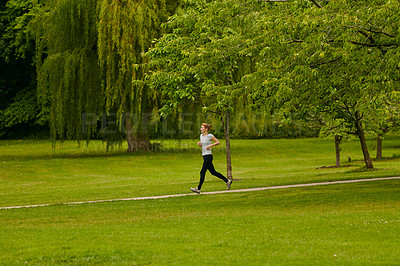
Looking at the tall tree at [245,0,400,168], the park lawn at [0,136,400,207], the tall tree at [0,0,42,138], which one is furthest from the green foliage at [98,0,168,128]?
the tall tree at [245,0,400,168]

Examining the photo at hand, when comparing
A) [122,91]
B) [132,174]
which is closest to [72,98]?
[122,91]

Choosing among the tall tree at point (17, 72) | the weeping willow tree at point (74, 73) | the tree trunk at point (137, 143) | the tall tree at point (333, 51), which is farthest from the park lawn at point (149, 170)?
the tall tree at point (333, 51)

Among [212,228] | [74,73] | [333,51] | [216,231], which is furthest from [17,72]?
[216,231]

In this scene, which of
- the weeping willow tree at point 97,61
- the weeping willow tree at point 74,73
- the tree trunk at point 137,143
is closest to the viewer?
the weeping willow tree at point 97,61

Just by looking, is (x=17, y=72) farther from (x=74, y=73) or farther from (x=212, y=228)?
(x=212, y=228)

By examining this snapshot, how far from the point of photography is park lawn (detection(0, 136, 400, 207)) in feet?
73.8

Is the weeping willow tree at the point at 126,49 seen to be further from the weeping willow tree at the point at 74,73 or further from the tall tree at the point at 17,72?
the tall tree at the point at 17,72

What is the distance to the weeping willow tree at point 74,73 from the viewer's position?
118 feet

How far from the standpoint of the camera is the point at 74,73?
3584 cm

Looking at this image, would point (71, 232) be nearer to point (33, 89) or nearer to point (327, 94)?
point (327, 94)

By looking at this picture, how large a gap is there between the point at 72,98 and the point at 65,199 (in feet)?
55.8

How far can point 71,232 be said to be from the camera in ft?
36.6

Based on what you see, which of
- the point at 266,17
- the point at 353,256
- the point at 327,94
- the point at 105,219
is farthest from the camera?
the point at 327,94

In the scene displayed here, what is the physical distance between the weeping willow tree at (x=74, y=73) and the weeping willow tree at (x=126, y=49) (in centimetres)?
104
